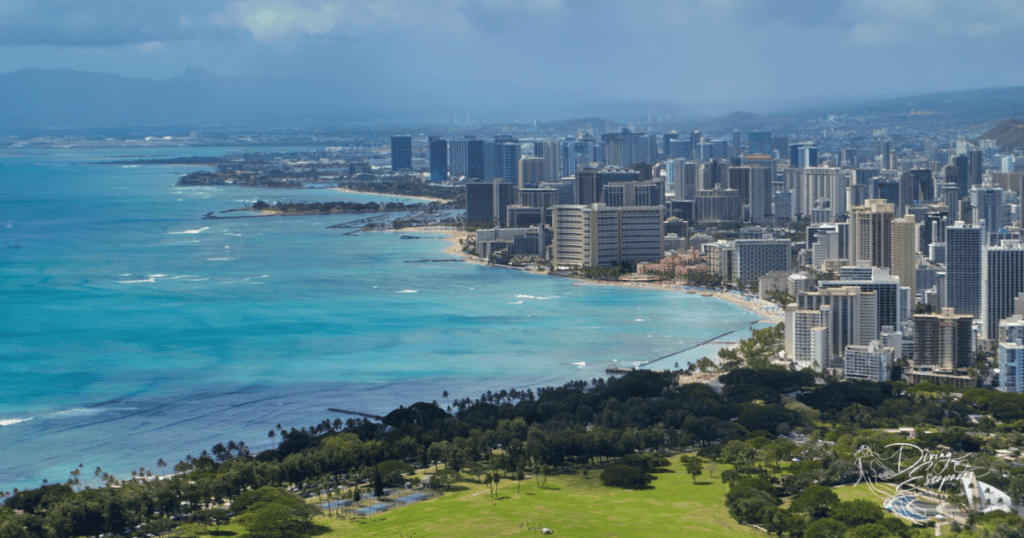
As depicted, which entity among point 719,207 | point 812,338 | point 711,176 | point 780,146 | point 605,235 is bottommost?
point 812,338

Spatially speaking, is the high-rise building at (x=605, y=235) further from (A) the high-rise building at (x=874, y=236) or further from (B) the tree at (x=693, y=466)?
(B) the tree at (x=693, y=466)

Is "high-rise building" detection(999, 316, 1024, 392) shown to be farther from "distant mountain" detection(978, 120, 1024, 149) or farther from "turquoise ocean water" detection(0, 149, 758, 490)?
"distant mountain" detection(978, 120, 1024, 149)

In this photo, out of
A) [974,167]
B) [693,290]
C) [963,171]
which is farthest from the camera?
[974,167]

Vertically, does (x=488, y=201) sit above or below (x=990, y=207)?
above

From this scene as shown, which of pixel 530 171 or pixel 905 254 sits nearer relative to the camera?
pixel 905 254

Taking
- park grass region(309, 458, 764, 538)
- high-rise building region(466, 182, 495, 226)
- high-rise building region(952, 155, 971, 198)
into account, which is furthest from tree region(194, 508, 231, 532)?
high-rise building region(952, 155, 971, 198)

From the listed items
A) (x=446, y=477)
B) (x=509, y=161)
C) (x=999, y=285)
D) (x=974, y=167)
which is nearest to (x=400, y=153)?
(x=509, y=161)

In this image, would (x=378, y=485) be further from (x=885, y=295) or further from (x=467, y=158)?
(x=467, y=158)
